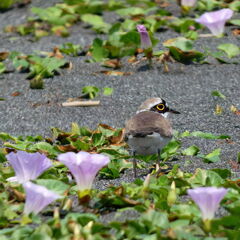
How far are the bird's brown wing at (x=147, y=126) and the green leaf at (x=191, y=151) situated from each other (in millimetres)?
352

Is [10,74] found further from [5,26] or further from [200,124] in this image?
[200,124]

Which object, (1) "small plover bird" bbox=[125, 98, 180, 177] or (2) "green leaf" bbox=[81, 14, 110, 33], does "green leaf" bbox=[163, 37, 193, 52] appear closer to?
(2) "green leaf" bbox=[81, 14, 110, 33]

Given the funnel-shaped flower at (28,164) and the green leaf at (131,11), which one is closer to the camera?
the funnel-shaped flower at (28,164)

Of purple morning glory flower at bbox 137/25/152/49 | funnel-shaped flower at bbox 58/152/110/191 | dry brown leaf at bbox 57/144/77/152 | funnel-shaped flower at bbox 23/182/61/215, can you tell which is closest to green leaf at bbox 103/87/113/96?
purple morning glory flower at bbox 137/25/152/49

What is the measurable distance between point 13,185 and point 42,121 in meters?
2.02

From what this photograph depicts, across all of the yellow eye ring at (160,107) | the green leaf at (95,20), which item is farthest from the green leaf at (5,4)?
the yellow eye ring at (160,107)

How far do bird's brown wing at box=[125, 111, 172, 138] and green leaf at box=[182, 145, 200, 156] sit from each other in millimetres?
352

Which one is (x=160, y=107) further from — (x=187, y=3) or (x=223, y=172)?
(x=187, y=3)

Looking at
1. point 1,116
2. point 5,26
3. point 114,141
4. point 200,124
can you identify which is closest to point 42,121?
point 1,116

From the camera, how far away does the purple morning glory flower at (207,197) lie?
3766 millimetres

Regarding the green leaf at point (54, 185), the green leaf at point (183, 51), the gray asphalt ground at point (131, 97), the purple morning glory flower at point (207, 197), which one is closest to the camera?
the purple morning glory flower at point (207, 197)

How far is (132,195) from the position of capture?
4.46m

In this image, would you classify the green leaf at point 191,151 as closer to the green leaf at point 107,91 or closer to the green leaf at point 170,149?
the green leaf at point 170,149

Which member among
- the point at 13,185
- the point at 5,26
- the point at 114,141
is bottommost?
the point at 5,26
